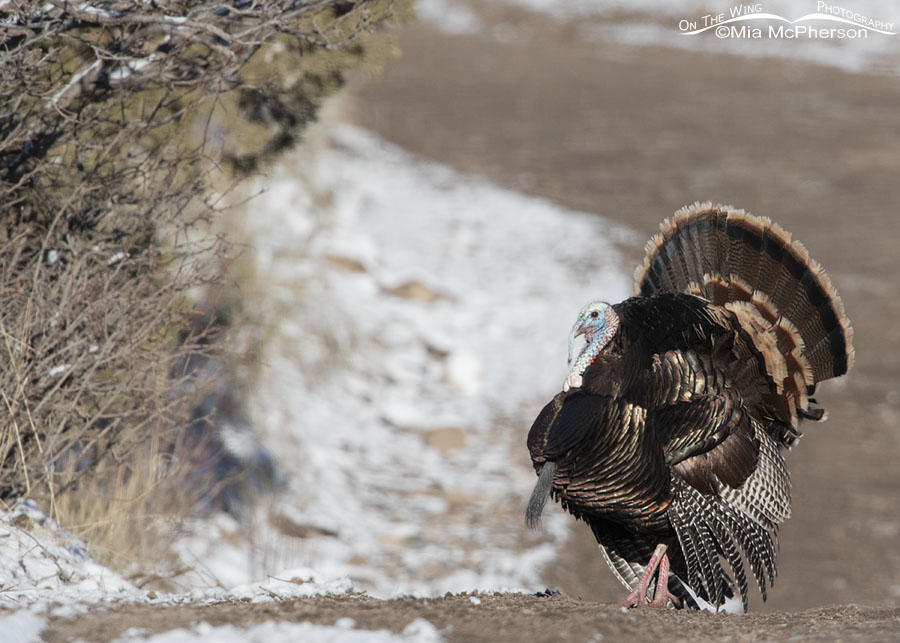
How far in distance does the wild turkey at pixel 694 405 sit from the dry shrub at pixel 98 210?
1.87m

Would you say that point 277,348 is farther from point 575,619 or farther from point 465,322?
point 575,619

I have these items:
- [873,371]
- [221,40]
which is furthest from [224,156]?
[873,371]

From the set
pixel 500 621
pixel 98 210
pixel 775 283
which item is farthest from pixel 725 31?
pixel 500 621

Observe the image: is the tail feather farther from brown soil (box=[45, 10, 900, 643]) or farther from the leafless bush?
the leafless bush

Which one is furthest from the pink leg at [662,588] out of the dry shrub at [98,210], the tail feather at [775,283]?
the dry shrub at [98,210]

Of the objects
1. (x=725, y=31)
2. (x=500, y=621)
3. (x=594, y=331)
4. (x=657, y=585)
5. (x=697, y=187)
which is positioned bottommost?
(x=725, y=31)

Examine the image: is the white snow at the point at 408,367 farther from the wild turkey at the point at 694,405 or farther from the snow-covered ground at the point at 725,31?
the snow-covered ground at the point at 725,31

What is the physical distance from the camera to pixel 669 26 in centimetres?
2650

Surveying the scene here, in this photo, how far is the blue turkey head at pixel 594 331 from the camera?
418cm

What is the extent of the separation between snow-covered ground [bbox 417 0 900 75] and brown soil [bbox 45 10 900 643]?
68 centimetres

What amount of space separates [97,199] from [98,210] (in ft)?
0.19

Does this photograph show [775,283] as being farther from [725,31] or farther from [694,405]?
[725,31]

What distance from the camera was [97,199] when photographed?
5.27m

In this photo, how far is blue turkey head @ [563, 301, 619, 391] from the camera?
418 centimetres
